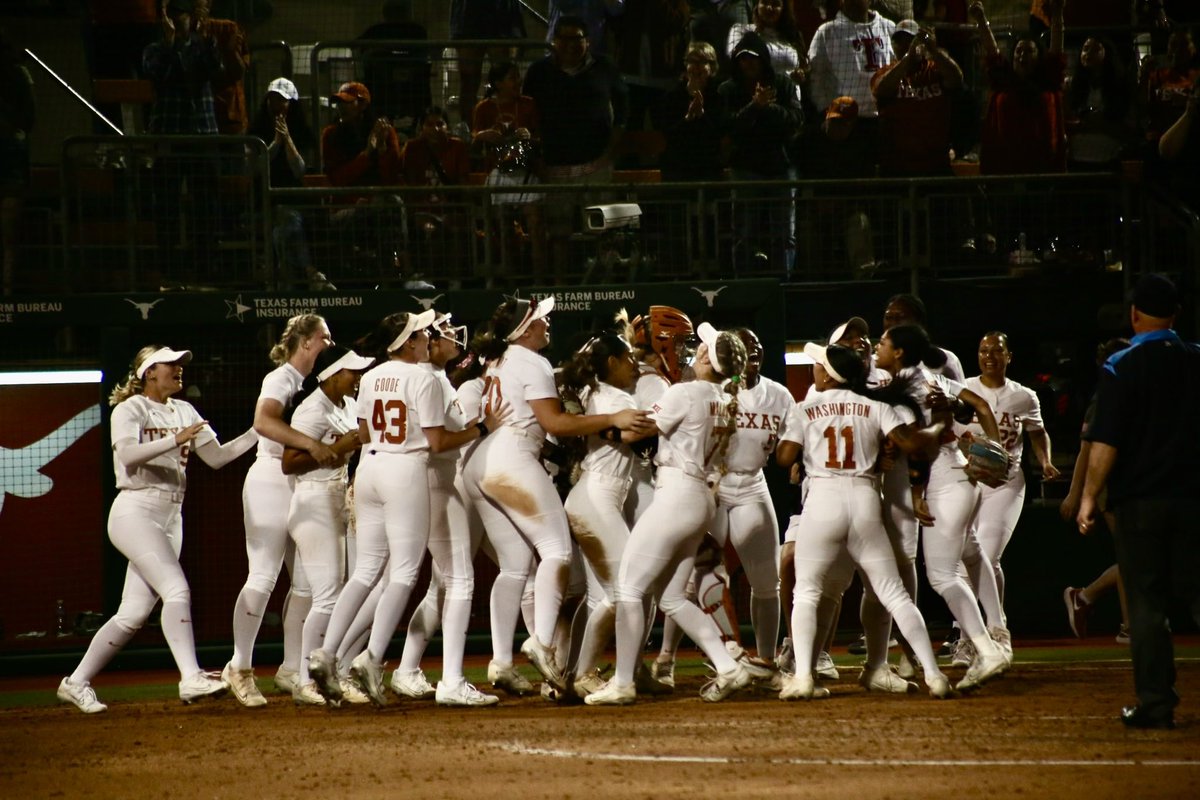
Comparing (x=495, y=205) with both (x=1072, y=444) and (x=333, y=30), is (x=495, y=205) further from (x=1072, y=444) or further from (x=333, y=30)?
(x=1072, y=444)

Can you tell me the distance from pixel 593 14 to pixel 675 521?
709cm

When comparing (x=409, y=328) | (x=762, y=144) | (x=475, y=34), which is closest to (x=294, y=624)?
(x=409, y=328)

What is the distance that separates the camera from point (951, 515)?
8.16 m

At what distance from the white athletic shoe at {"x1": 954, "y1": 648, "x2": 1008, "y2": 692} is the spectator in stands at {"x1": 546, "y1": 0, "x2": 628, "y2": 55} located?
7.13m

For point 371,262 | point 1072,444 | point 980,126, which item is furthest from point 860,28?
point 371,262

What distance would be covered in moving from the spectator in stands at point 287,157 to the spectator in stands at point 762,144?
10.5ft

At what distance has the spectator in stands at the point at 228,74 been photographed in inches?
490

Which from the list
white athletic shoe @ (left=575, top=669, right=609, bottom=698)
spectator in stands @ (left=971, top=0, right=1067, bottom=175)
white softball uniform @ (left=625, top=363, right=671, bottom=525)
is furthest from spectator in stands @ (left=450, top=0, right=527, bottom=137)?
white athletic shoe @ (left=575, top=669, right=609, bottom=698)

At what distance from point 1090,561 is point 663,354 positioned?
444 cm

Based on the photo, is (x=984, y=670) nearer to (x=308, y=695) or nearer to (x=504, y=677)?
(x=504, y=677)

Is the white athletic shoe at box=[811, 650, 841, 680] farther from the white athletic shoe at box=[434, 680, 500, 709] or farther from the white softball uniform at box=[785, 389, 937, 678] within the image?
the white athletic shoe at box=[434, 680, 500, 709]

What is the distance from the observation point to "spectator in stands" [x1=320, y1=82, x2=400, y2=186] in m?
11.9

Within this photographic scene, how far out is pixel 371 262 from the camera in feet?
36.0

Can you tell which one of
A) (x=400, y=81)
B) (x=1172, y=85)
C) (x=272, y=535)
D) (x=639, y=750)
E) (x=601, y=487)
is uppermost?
(x=400, y=81)
